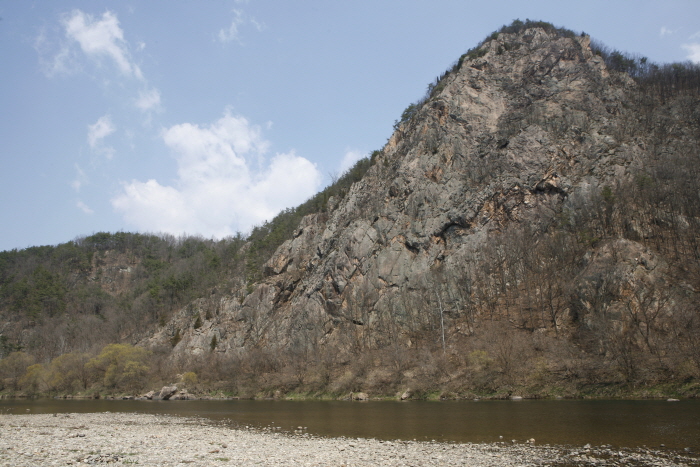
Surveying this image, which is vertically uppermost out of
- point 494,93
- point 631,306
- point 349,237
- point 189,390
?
point 494,93

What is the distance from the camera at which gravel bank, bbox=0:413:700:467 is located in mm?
14781

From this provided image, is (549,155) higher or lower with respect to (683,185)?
higher

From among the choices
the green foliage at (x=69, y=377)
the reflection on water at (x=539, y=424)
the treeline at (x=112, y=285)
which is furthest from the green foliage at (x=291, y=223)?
the reflection on water at (x=539, y=424)

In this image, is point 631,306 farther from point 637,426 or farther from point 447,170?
point 447,170

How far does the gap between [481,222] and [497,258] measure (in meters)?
8.10

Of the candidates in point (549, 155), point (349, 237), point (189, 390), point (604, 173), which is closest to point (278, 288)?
point (349, 237)

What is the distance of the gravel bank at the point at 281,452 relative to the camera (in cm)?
1478

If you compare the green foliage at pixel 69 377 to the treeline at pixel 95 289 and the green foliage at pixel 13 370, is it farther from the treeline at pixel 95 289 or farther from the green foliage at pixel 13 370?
the treeline at pixel 95 289

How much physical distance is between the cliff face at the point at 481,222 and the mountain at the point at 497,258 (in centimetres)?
33

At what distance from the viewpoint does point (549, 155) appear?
77.8 m

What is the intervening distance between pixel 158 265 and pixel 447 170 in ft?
470

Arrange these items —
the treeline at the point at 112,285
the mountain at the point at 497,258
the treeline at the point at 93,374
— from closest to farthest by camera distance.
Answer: the mountain at the point at 497,258
the treeline at the point at 93,374
the treeline at the point at 112,285

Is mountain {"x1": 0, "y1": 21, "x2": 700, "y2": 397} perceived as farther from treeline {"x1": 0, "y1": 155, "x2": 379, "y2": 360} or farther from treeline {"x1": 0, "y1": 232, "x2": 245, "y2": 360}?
treeline {"x1": 0, "y1": 232, "x2": 245, "y2": 360}

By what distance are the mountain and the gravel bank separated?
24966mm
